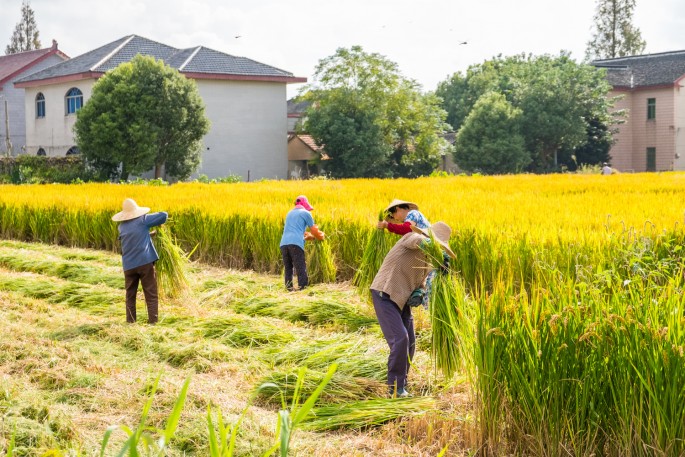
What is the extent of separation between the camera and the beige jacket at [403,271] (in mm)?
6266

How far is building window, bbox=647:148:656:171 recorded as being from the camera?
54438 mm

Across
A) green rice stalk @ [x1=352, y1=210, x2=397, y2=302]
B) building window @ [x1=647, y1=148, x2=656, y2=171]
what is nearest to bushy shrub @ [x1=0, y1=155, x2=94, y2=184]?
green rice stalk @ [x1=352, y1=210, x2=397, y2=302]

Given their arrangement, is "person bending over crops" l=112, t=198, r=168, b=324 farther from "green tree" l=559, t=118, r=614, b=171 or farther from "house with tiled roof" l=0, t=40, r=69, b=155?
"house with tiled roof" l=0, t=40, r=69, b=155

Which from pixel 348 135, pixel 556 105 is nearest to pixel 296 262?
pixel 348 135

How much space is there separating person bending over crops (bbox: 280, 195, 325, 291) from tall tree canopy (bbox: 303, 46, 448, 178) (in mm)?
32978

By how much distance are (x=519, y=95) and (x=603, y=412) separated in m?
46.7

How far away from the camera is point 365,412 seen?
5.63 metres

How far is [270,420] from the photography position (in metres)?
5.56

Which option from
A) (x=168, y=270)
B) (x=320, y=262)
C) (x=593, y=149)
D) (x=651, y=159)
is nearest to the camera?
Answer: (x=168, y=270)

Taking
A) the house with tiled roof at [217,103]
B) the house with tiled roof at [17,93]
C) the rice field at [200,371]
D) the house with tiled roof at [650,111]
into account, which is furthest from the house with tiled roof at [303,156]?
the rice field at [200,371]

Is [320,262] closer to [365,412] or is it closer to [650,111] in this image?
[365,412]

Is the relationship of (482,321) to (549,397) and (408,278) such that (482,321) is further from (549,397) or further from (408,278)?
(408,278)

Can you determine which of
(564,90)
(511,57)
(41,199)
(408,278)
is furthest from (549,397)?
(511,57)

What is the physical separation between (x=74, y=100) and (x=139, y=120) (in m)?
8.24
